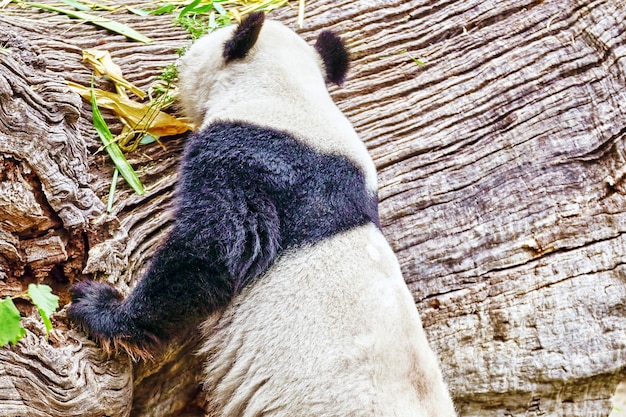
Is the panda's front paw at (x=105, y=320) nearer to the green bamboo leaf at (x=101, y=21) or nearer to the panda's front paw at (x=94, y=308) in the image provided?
the panda's front paw at (x=94, y=308)

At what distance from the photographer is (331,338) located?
7.50 feet

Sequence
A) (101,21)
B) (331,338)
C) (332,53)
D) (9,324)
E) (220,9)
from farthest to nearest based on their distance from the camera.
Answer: (220,9), (101,21), (332,53), (331,338), (9,324)

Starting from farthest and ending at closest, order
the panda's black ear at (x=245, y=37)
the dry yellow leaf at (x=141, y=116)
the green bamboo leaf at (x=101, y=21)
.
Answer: the green bamboo leaf at (x=101, y=21)
the dry yellow leaf at (x=141, y=116)
the panda's black ear at (x=245, y=37)

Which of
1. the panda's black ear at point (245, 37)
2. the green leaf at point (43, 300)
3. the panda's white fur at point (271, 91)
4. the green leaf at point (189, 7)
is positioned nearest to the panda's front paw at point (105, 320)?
the green leaf at point (43, 300)

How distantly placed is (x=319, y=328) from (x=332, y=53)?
4.36 ft

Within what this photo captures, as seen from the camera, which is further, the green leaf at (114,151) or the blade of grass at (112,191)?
the green leaf at (114,151)

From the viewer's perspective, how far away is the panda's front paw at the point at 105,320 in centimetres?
233

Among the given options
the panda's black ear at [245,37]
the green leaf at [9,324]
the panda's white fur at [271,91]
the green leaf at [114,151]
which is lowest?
the green leaf at [9,324]

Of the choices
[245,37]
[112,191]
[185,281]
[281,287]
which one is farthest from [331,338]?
[245,37]

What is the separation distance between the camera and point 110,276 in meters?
2.51

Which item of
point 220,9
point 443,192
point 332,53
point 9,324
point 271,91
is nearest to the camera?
point 9,324

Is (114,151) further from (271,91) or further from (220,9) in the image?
(220,9)

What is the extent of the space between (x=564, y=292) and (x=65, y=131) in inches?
86.5

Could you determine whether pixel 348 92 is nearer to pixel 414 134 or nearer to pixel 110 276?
pixel 414 134
